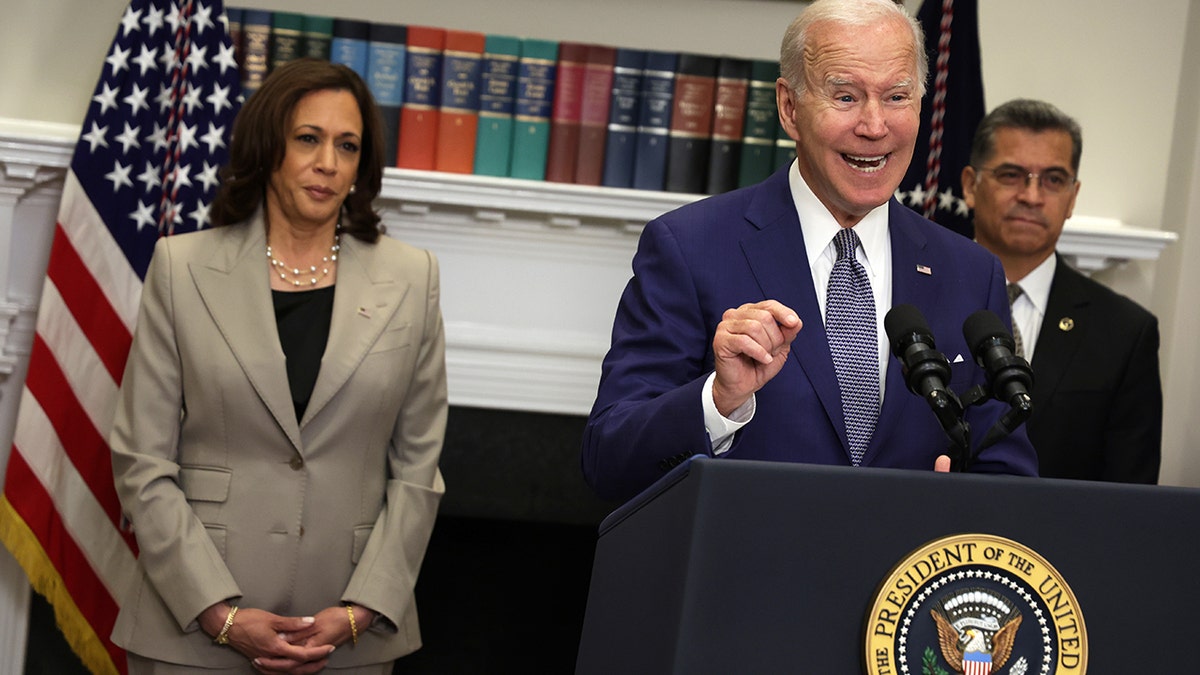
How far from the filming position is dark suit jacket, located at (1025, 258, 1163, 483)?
3.13 m

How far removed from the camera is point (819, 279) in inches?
73.0

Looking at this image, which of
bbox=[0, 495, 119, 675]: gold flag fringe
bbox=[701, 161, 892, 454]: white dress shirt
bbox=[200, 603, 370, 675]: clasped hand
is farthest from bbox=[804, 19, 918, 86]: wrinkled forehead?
bbox=[0, 495, 119, 675]: gold flag fringe

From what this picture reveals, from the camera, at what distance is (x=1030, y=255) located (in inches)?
130

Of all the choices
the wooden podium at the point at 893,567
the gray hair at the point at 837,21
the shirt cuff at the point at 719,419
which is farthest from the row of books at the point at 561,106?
the wooden podium at the point at 893,567

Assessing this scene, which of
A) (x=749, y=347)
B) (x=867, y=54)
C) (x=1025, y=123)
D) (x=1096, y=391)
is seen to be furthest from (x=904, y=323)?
(x=1025, y=123)

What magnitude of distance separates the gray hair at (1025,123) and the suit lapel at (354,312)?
5.14 feet

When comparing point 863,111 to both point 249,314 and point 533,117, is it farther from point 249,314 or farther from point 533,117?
point 533,117

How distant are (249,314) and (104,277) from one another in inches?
36.2

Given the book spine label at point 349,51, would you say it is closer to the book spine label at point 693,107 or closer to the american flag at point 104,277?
the american flag at point 104,277

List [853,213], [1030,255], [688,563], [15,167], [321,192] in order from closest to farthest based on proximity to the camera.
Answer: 1. [688,563]
2. [853,213]
3. [321,192]
4. [1030,255]
5. [15,167]

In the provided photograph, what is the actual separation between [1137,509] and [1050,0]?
3058 mm

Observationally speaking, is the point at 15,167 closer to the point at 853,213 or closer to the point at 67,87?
the point at 67,87

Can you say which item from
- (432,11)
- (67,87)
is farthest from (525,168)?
(67,87)

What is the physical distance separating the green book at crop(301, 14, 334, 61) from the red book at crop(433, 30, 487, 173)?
0.33 metres
